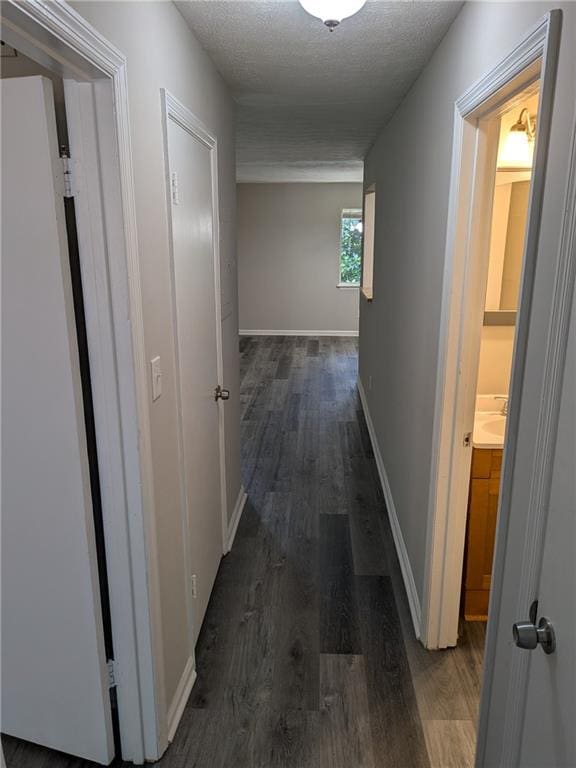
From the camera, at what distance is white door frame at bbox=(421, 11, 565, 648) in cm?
118

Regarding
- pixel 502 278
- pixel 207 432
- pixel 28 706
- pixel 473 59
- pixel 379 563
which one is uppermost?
pixel 473 59

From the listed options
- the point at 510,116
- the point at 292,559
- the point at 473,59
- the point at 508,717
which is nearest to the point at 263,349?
the point at 292,559

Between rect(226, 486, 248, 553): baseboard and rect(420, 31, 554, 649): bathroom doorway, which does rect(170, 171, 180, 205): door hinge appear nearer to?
rect(420, 31, 554, 649): bathroom doorway

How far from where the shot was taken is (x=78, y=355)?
1430mm

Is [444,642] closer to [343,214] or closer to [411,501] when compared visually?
[411,501]

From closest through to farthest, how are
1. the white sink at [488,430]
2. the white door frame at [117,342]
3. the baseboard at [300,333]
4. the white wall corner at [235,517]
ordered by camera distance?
the white door frame at [117,342]
the white sink at [488,430]
the white wall corner at [235,517]
the baseboard at [300,333]

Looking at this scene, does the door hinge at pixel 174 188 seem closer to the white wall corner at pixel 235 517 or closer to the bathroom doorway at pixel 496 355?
the bathroom doorway at pixel 496 355

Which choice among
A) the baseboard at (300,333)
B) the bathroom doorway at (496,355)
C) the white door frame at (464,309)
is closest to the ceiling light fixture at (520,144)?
the bathroom doorway at (496,355)

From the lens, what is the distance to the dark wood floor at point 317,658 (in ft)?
6.03

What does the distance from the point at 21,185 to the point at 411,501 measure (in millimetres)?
2096

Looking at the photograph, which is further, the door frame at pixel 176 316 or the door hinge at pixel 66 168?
the door frame at pixel 176 316

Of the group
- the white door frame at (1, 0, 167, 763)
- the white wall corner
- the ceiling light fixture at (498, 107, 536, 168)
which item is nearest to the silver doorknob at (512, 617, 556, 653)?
the white door frame at (1, 0, 167, 763)

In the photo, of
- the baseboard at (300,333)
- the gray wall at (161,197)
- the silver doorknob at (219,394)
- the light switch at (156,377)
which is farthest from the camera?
the baseboard at (300,333)

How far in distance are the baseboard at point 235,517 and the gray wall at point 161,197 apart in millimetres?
967
